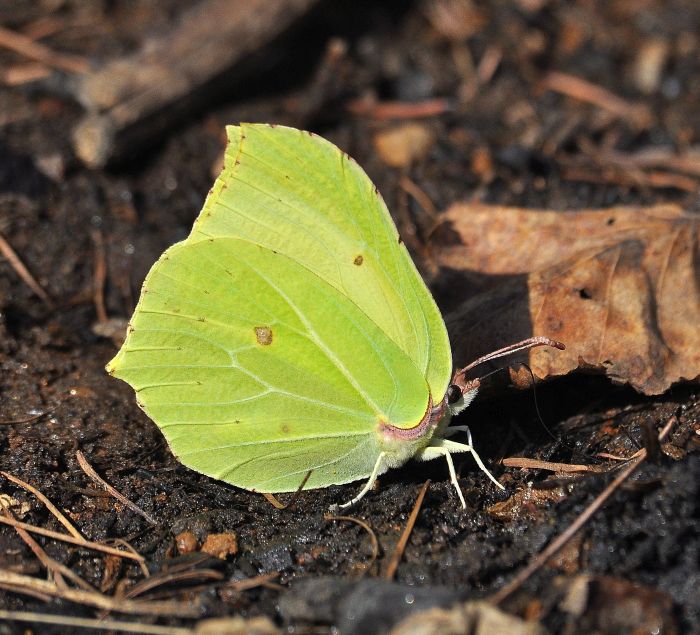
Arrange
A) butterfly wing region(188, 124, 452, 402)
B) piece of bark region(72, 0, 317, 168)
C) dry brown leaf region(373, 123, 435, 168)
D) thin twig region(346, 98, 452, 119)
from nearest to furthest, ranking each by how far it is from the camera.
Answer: butterfly wing region(188, 124, 452, 402) → piece of bark region(72, 0, 317, 168) → dry brown leaf region(373, 123, 435, 168) → thin twig region(346, 98, 452, 119)

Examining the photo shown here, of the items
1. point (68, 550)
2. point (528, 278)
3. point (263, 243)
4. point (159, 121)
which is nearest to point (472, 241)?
point (528, 278)

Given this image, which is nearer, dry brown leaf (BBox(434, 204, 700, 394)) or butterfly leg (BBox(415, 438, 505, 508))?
butterfly leg (BBox(415, 438, 505, 508))

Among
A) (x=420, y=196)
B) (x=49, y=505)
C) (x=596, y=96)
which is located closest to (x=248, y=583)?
(x=49, y=505)

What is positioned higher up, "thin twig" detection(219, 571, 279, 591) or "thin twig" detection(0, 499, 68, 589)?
"thin twig" detection(0, 499, 68, 589)

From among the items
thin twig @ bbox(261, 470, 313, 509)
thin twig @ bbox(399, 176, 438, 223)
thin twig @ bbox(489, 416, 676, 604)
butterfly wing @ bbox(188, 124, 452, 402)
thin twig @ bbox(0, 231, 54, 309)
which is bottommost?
thin twig @ bbox(261, 470, 313, 509)

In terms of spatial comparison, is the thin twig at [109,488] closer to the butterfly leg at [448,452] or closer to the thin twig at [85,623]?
the thin twig at [85,623]

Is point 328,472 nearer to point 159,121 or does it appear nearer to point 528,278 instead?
point 528,278

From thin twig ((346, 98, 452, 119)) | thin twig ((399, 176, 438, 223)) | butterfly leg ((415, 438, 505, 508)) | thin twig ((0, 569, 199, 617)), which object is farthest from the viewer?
thin twig ((346, 98, 452, 119))

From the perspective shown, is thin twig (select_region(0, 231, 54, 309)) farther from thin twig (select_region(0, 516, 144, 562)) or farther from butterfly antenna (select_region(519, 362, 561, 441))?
butterfly antenna (select_region(519, 362, 561, 441))

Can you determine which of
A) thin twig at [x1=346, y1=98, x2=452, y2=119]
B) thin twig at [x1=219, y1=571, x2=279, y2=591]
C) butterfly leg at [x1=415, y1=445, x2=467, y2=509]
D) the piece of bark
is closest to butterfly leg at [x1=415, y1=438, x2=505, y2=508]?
butterfly leg at [x1=415, y1=445, x2=467, y2=509]

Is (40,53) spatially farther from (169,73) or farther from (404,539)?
(404,539)
